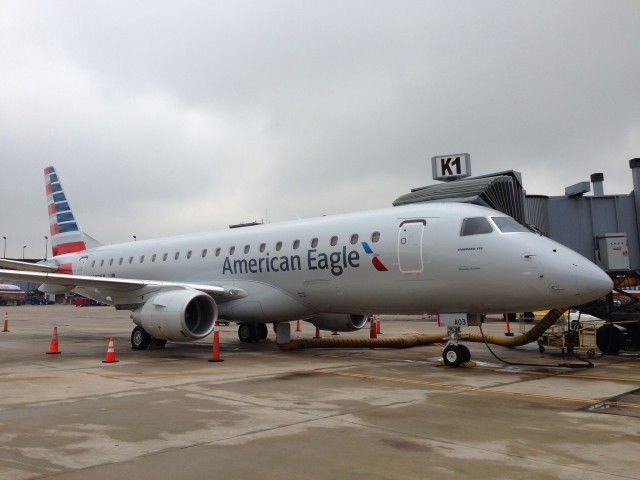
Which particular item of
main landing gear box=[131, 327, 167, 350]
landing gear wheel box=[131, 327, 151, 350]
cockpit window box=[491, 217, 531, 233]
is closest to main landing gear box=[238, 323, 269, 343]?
main landing gear box=[131, 327, 167, 350]

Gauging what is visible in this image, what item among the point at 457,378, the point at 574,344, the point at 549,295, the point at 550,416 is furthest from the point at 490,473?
the point at 574,344

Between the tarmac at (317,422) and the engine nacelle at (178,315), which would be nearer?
the tarmac at (317,422)

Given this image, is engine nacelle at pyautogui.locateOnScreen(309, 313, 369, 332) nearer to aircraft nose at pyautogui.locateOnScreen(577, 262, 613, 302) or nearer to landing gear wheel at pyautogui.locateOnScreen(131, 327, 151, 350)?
landing gear wheel at pyautogui.locateOnScreen(131, 327, 151, 350)

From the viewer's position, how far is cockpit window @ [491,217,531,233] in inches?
445

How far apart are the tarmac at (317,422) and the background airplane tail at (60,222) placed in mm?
13232

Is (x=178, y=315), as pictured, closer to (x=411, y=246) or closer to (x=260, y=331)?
(x=260, y=331)

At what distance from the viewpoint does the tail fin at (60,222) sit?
78.5 feet

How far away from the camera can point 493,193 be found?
47.9 ft

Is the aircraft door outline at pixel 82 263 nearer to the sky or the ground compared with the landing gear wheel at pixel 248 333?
nearer to the sky

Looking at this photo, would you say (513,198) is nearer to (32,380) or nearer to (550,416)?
(550,416)

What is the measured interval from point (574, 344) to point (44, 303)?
Result: 9317 cm

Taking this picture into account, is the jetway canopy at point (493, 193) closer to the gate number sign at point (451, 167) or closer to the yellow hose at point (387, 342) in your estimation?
the gate number sign at point (451, 167)

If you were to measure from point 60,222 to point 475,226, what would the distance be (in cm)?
1993

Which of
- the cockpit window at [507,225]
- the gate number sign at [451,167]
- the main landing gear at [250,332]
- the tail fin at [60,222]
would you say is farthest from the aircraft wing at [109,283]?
the tail fin at [60,222]
